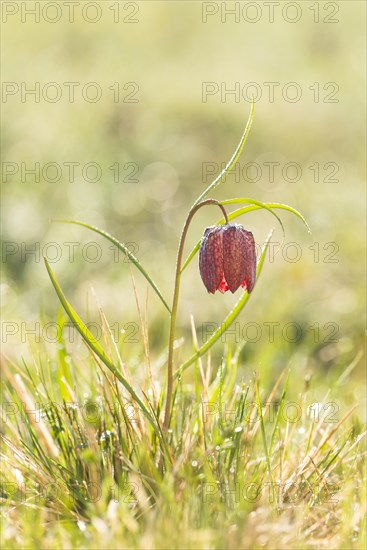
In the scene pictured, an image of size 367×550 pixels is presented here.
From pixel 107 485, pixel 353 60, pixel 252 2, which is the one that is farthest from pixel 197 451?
pixel 252 2

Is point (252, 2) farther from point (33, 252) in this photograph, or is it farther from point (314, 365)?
point (314, 365)

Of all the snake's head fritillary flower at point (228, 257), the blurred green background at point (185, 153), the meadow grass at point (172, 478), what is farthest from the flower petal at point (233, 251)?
the blurred green background at point (185, 153)

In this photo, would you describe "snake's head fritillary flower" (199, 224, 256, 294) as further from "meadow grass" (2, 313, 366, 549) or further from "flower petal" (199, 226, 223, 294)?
"meadow grass" (2, 313, 366, 549)

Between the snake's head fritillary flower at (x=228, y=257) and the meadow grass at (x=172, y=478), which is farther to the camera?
the snake's head fritillary flower at (x=228, y=257)

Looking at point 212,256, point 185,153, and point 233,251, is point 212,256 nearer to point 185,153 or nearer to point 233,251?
point 233,251

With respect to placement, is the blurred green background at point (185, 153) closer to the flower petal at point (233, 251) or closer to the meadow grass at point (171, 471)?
the meadow grass at point (171, 471)

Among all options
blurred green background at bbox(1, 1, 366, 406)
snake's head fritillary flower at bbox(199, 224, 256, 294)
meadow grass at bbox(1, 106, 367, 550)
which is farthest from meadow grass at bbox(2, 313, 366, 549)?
blurred green background at bbox(1, 1, 366, 406)
